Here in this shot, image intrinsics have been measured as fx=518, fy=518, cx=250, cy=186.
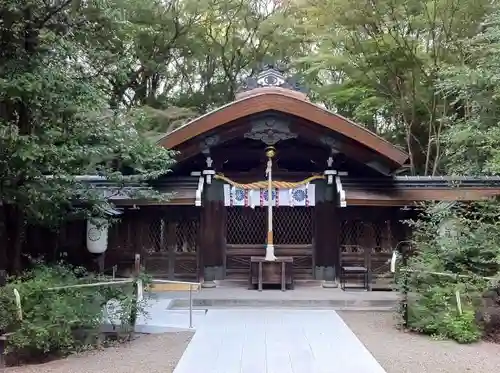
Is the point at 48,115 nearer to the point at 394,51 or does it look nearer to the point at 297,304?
the point at 297,304


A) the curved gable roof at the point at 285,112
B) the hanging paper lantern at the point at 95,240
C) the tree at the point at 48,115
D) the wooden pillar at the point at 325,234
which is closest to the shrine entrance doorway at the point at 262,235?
the wooden pillar at the point at 325,234

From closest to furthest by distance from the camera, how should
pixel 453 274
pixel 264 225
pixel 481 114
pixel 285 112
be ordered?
1. pixel 453 274
2. pixel 481 114
3. pixel 285 112
4. pixel 264 225

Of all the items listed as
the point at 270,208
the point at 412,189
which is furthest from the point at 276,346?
the point at 412,189

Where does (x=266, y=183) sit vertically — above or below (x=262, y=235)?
above

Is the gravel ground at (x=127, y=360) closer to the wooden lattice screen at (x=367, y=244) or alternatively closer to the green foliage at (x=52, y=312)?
the green foliage at (x=52, y=312)

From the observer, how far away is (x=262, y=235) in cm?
1179

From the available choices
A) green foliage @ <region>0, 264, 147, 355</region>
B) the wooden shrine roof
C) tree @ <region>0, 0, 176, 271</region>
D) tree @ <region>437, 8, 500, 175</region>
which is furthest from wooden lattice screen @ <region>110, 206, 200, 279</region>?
tree @ <region>437, 8, 500, 175</region>

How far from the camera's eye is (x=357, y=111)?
16125 mm

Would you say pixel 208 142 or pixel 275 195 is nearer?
pixel 208 142

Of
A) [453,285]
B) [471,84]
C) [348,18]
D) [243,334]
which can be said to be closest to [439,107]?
[348,18]

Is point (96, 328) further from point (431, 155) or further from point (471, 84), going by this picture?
point (431, 155)

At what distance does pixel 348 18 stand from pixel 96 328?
11.4m

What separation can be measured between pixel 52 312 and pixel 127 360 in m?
1.06

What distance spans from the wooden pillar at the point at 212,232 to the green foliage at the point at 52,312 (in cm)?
433
